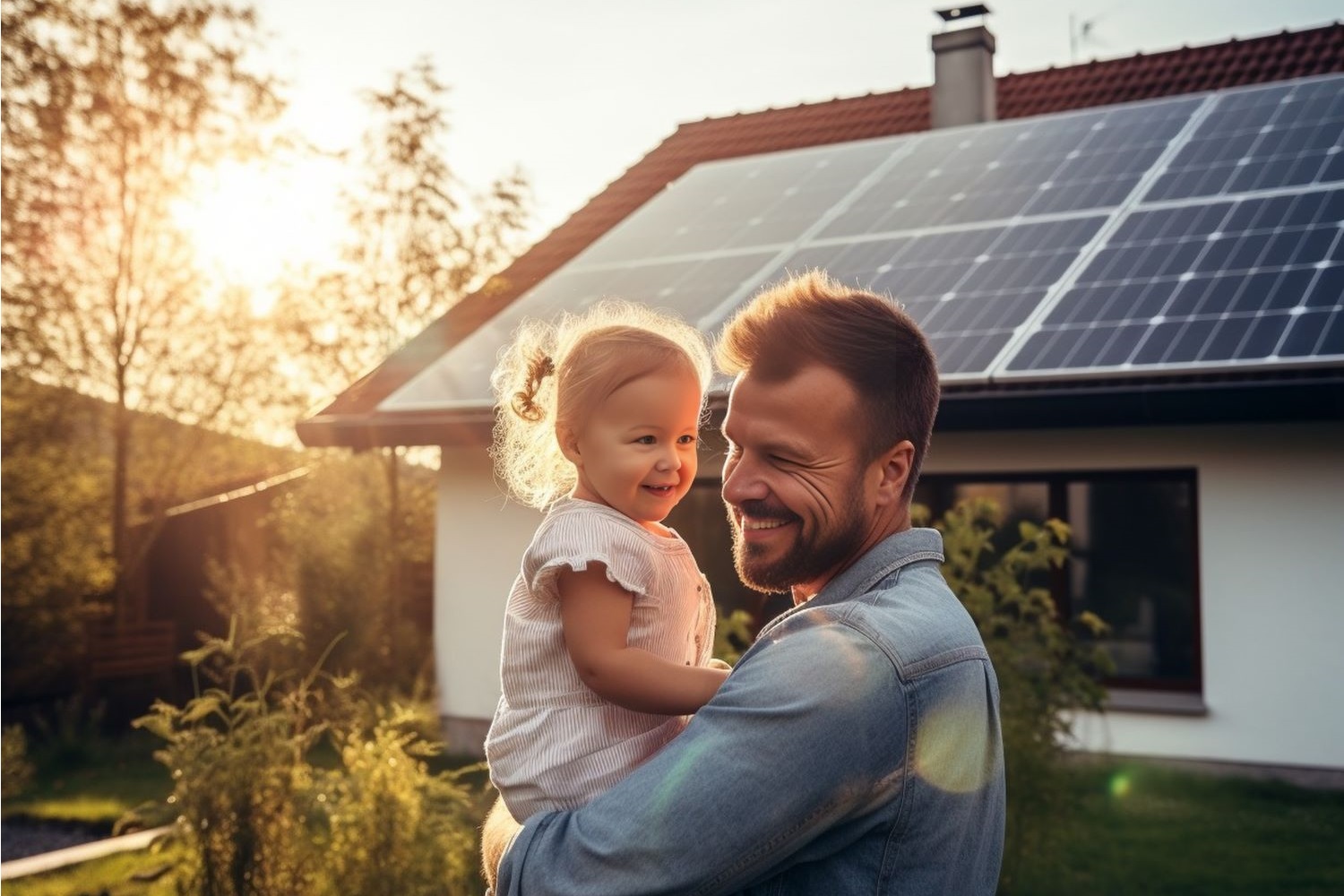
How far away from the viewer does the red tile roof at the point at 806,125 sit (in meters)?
13.0

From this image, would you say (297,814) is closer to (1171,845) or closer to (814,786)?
(814,786)

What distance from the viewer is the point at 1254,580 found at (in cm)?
891

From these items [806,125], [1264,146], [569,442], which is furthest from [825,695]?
[806,125]

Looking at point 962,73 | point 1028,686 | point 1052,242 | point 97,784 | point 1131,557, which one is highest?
point 962,73

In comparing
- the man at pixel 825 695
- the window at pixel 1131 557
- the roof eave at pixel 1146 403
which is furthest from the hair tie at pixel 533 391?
the window at pixel 1131 557

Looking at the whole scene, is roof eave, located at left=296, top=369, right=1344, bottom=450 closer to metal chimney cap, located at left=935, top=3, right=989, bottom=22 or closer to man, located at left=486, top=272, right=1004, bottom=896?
man, located at left=486, top=272, right=1004, bottom=896

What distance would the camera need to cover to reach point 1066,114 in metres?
13.5

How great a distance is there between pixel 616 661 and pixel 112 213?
14.5 meters

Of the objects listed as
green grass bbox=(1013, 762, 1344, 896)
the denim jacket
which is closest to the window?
green grass bbox=(1013, 762, 1344, 896)

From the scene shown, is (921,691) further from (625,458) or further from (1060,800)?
(1060,800)

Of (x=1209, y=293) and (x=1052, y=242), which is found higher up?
(x=1052, y=242)

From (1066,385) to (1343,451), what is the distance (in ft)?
6.08

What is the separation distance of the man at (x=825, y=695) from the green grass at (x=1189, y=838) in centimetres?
423

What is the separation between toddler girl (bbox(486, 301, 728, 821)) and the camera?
7.05 ft
